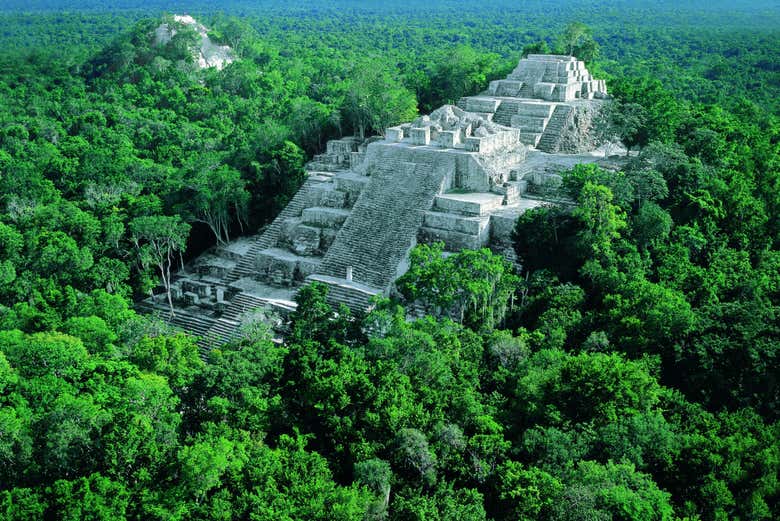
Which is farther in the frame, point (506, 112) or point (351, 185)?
point (506, 112)

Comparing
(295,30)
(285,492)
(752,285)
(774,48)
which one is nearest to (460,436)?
(285,492)

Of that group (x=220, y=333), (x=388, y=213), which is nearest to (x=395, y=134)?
(x=388, y=213)

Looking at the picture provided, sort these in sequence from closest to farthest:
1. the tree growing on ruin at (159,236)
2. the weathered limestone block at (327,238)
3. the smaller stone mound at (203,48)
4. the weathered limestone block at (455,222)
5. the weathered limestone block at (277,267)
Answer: the weathered limestone block at (455,222)
the weathered limestone block at (277,267)
the tree growing on ruin at (159,236)
the weathered limestone block at (327,238)
the smaller stone mound at (203,48)

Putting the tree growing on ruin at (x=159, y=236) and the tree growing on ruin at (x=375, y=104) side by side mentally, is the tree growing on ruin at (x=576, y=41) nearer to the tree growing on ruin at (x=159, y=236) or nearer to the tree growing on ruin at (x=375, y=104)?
the tree growing on ruin at (x=375, y=104)

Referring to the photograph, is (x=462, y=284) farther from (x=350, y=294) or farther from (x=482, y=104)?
(x=482, y=104)

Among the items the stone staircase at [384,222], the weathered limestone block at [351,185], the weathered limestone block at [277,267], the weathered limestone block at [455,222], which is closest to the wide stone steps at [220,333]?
the weathered limestone block at [277,267]

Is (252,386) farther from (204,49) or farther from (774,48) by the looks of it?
(774,48)
